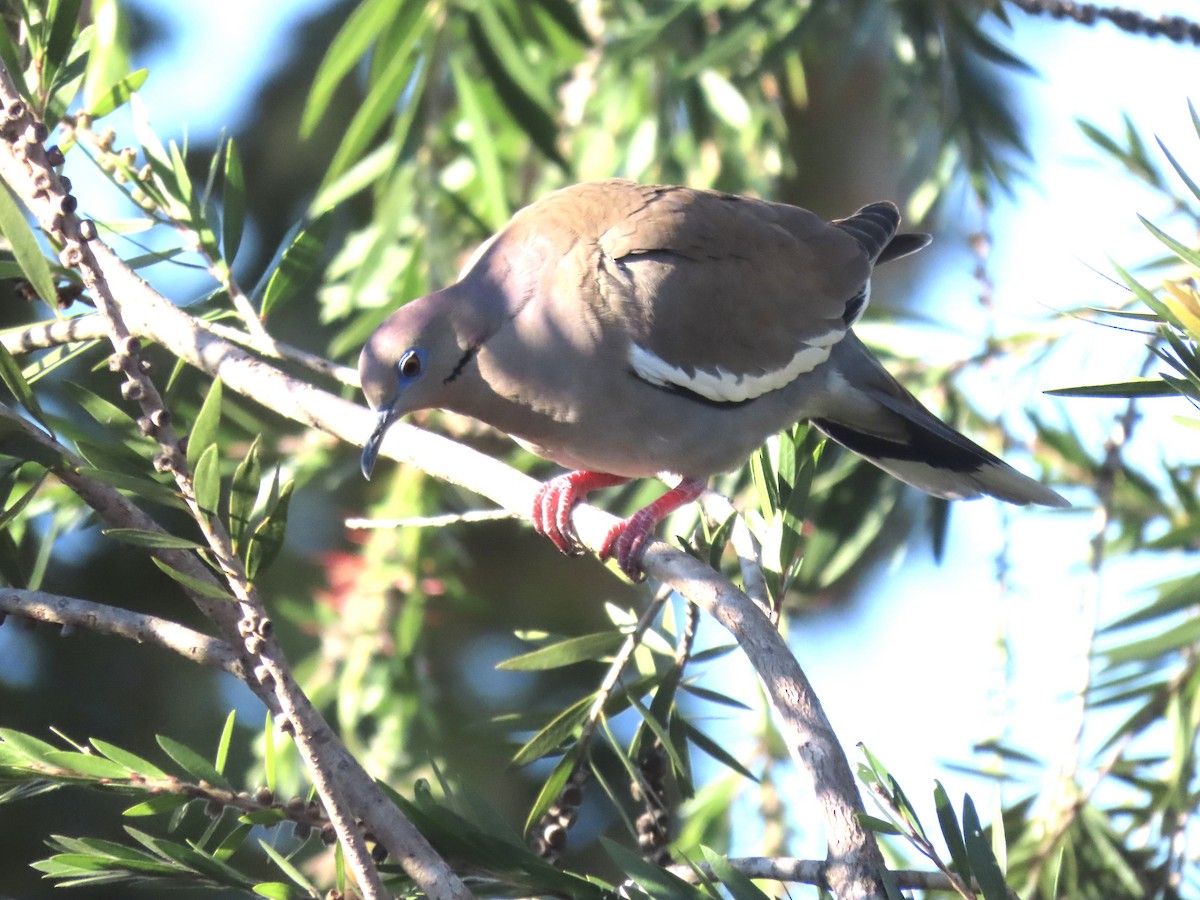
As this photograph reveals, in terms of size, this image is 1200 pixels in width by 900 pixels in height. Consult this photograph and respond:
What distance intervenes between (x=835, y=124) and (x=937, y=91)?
5.17ft

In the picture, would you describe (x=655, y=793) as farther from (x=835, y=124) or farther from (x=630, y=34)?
(x=835, y=124)

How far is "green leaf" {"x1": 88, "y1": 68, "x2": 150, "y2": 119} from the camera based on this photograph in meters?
1.50

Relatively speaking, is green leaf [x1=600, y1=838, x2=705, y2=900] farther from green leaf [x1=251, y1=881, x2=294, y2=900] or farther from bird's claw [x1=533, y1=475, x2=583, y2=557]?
bird's claw [x1=533, y1=475, x2=583, y2=557]

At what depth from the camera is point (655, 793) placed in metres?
1.44

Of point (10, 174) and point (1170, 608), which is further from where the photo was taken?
point (1170, 608)

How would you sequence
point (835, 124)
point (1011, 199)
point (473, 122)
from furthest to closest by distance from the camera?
point (835, 124) → point (1011, 199) → point (473, 122)

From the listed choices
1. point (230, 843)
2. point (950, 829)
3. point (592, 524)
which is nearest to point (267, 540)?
point (230, 843)

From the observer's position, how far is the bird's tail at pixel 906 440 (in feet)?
7.64

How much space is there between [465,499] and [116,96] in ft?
3.97

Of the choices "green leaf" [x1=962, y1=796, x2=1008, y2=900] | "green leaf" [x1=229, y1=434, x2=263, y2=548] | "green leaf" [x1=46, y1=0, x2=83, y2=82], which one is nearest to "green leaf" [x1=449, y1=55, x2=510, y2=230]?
"green leaf" [x1=46, y1=0, x2=83, y2=82]

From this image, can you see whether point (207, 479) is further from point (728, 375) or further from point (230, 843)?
point (728, 375)

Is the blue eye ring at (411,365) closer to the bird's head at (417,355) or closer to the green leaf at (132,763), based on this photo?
the bird's head at (417,355)

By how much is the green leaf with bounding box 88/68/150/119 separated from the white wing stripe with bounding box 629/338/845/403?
3.19 ft

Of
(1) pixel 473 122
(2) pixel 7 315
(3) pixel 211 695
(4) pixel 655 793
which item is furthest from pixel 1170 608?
(2) pixel 7 315
